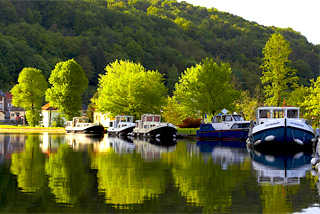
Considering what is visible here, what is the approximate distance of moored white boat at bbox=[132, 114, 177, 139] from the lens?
209 feet

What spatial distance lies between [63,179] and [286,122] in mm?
21989

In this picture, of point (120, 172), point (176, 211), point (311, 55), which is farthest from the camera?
point (311, 55)

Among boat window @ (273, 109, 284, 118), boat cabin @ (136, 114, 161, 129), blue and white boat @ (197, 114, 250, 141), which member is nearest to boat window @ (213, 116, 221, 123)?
blue and white boat @ (197, 114, 250, 141)

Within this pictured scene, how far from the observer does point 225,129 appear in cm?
5591

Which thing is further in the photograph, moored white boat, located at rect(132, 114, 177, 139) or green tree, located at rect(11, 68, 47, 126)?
green tree, located at rect(11, 68, 47, 126)

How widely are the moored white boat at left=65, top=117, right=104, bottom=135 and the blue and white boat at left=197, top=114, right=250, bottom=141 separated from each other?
33440 mm

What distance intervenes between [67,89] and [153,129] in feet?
131

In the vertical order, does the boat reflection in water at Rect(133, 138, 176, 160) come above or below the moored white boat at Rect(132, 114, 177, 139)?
below

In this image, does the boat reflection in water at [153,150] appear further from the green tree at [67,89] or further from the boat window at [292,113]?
the green tree at [67,89]

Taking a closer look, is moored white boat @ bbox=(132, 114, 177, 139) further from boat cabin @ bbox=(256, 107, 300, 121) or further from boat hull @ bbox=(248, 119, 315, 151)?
boat hull @ bbox=(248, 119, 315, 151)

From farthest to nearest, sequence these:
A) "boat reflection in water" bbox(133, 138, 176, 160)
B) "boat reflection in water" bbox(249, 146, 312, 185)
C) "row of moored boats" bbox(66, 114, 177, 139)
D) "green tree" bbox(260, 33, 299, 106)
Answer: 1. "green tree" bbox(260, 33, 299, 106)
2. "row of moored boats" bbox(66, 114, 177, 139)
3. "boat reflection in water" bbox(133, 138, 176, 160)
4. "boat reflection in water" bbox(249, 146, 312, 185)

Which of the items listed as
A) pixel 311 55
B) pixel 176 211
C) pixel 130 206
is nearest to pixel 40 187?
pixel 130 206

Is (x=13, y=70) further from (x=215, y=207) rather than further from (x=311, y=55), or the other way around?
(x=215, y=207)

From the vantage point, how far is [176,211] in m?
12.5
